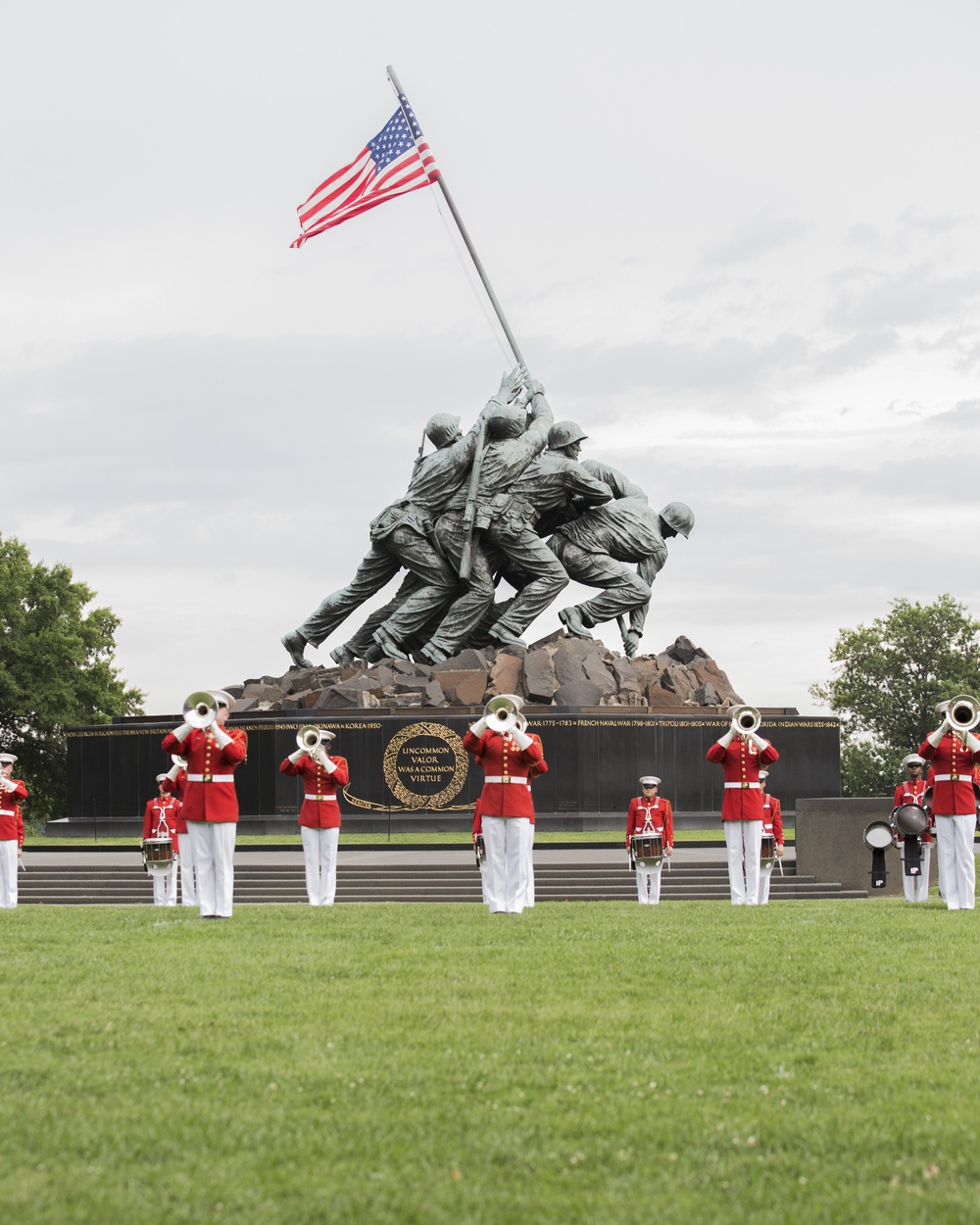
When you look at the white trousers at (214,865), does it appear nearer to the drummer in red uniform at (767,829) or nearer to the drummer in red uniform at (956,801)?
the drummer in red uniform at (767,829)

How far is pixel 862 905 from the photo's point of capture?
45.8 ft

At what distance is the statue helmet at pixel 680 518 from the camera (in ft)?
113

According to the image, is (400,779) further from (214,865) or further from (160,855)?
(214,865)

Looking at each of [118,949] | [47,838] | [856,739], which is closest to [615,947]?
[118,949]

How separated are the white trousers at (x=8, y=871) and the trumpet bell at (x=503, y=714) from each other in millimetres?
6597

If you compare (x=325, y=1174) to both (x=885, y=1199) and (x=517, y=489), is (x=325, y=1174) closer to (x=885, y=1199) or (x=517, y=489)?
(x=885, y=1199)

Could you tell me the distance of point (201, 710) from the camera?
493 inches

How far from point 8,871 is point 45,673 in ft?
105

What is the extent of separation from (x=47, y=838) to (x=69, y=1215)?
87.5 feet

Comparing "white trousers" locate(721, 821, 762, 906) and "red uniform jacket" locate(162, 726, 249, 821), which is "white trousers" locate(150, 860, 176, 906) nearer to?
"red uniform jacket" locate(162, 726, 249, 821)

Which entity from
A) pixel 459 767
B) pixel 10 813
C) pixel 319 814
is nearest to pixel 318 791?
pixel 319 814

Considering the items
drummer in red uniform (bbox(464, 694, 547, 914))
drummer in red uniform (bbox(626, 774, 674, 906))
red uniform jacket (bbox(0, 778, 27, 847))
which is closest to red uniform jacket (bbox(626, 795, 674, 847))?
drummer in red uniform (bbox(626, 774, 674, 906))

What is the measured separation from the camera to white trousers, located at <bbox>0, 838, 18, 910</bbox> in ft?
54.3

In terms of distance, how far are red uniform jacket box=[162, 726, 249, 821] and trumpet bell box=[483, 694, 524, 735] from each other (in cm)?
210
